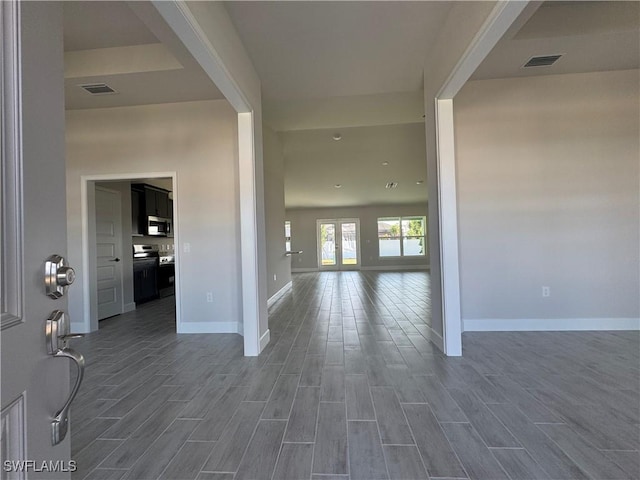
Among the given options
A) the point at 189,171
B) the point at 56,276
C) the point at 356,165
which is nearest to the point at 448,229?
the point at 56,276

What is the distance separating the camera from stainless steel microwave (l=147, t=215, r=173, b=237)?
561 centimetres

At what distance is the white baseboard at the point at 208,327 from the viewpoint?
11.7ft

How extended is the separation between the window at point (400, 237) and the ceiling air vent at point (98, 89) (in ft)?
32.4

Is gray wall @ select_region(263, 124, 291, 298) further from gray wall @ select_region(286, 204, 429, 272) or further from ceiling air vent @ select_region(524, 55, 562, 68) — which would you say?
gray wall @ select_region(286, 204, 429, 272)

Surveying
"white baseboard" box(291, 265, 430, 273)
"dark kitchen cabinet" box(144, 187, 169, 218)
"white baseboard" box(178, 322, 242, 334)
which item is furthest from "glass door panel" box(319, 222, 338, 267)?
"white baseboard" box(178, 322, 242, 334)

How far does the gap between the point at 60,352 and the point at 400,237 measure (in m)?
11.9

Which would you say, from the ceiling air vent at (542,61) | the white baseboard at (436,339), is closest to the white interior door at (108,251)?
the white baseboard at (436,339)

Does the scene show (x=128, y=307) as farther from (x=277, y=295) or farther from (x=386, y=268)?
(x=386, y=268)

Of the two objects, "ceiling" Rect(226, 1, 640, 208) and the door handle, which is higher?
"ceiling" Rect(226, 1, 640, 208)

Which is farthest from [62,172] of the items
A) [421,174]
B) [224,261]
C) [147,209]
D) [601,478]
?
[421,174]

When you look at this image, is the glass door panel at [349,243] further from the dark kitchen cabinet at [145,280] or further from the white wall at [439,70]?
the white wall at [439,70]

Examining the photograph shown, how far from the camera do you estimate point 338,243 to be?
1206cm

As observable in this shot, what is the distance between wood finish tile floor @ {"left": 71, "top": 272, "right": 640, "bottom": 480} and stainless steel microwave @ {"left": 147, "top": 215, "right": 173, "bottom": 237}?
280 centimetres

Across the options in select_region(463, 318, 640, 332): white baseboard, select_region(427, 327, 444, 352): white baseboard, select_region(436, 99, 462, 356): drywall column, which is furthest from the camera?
select_region(463, 318, 640, 332): white baseboard
